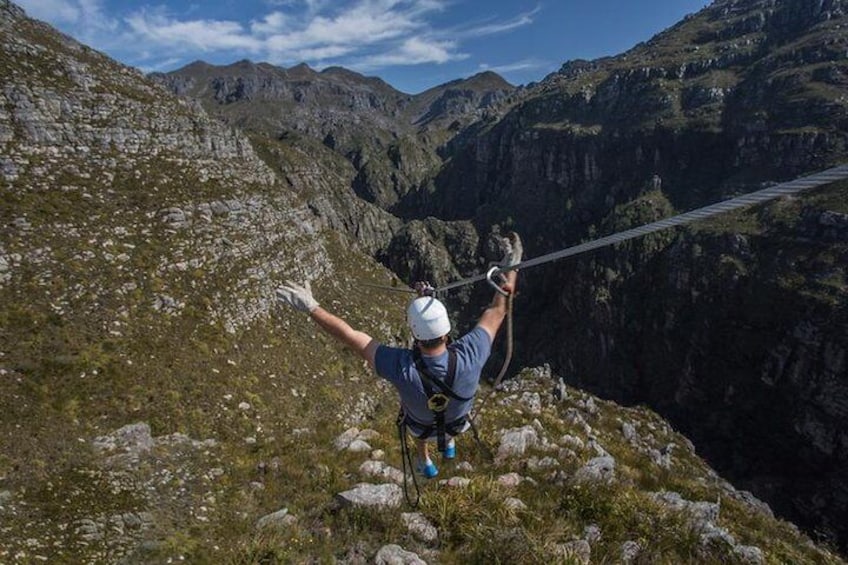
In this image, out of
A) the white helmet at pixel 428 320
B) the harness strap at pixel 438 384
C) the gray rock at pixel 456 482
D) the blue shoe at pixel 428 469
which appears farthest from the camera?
the gray rock at pixel 456 482

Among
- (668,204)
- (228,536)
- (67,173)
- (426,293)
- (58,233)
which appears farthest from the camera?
(668,204)

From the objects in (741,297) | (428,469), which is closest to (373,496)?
(428,469)

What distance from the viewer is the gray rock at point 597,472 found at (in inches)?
419

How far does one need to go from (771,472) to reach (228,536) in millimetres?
119178

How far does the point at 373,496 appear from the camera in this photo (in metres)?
9.43

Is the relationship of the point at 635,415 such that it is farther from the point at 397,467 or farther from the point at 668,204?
the point at 668,204

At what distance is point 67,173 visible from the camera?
23.9 m

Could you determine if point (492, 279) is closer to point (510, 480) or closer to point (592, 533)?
point (592, 533)

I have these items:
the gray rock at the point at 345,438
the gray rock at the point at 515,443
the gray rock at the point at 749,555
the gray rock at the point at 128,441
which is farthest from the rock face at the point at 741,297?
the gray rock at the point at 128,441

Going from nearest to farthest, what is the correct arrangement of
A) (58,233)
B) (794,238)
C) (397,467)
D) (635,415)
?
(397,467) < (58,233) < (635,415) < (794,238)

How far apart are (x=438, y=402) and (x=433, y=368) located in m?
0.48

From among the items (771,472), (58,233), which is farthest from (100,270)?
(771,472)

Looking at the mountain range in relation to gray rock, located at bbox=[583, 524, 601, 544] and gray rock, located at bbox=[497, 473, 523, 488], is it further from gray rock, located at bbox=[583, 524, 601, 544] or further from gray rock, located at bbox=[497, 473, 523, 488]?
gray rock, located at bbox=[497, 473, 523, 488]

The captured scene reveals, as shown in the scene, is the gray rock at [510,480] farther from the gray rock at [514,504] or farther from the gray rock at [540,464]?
the gray rock at [540,464]
